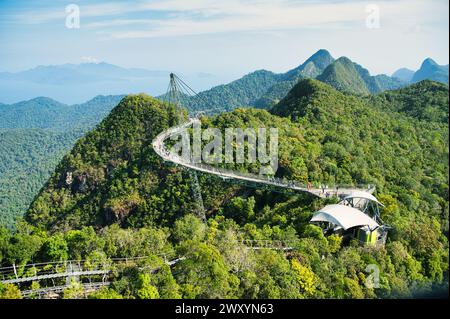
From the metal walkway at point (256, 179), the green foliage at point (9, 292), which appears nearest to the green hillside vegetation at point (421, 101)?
the metal walkway at point (256, 179)

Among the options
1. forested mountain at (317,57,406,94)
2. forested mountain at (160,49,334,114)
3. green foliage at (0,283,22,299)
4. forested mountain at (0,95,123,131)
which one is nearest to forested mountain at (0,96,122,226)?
forested mountain at (0,95,123,131)

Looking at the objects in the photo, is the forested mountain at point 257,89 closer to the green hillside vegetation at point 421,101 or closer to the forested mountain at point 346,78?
the forested mountain at point 346,78

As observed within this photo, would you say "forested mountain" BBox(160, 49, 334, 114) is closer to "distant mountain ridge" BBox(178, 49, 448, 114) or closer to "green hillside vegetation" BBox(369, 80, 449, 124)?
"distant mountain ridge" BBox(178, 49, 448, 114)

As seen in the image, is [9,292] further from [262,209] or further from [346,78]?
[346,78]

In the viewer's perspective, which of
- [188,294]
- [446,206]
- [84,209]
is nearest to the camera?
[188,294]

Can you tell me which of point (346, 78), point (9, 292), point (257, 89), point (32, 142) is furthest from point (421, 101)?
point (257, 89)
